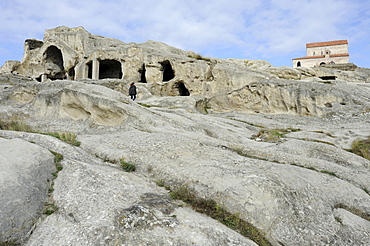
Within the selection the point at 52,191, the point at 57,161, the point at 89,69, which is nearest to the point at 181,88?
→ the point at 89,69

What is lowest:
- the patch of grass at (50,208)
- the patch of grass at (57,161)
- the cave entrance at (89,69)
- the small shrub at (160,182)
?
the patch of grass at (50,208)

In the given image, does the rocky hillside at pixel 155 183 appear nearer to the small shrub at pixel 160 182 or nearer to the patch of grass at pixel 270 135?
the small shrub at pixel 160 182

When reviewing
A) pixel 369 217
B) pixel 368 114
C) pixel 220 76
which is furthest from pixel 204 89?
pixel 369 217

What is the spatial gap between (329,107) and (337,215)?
22.0m

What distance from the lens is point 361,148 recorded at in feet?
47.4

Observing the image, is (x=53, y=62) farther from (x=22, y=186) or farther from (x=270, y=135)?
(x=22, y=186)

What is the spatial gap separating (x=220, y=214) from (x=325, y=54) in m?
92.6

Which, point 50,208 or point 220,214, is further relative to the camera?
point 220,214

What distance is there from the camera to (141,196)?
6734 mm

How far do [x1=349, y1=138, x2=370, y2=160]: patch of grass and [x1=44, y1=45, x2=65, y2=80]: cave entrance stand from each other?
167 feet

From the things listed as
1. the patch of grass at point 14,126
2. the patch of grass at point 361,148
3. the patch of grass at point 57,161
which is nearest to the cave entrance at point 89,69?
the patch of grass at point 14,126

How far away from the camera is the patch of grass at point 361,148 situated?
44.5ft

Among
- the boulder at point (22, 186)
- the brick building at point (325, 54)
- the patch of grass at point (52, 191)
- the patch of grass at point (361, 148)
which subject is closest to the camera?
the boulder at point (22, 186)

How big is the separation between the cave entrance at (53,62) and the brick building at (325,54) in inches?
2625
